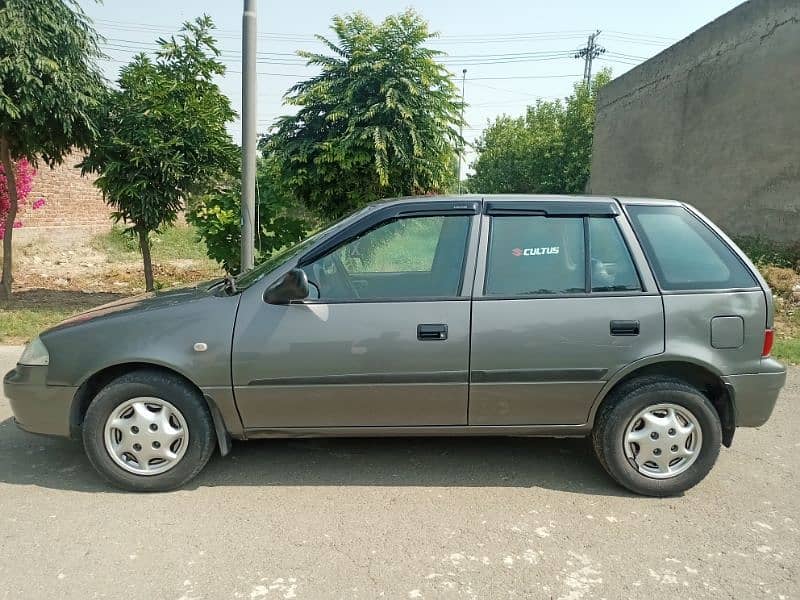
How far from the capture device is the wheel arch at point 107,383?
346 centimetres

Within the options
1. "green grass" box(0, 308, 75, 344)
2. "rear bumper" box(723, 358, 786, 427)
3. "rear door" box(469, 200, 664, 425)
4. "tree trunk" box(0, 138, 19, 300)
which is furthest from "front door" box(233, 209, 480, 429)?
"tree trunk" box(0, 138, 19, 300)

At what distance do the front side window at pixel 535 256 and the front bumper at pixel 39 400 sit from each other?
2.53 m

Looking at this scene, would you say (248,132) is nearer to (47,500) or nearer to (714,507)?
(47,500)

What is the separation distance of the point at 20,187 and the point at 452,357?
13.9 meters

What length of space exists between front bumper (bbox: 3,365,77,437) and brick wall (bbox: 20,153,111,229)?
13371 millimetres

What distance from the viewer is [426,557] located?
2889 mm

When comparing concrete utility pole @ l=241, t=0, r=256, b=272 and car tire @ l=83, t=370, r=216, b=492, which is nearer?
car tire @ l=83, t=370, r=216, b=492

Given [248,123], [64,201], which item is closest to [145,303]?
[248,123]

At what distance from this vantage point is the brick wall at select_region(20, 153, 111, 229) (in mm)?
15594

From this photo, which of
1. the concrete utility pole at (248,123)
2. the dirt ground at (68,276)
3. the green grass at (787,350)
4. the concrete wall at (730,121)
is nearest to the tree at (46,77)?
the dirt ground at (68,276)

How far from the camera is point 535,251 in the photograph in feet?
11.8

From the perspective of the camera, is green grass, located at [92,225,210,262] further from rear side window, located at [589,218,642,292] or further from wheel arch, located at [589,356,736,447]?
wheel arch, located at [589,356,736,447]

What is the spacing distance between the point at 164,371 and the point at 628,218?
288 cm

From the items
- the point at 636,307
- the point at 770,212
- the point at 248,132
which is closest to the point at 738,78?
the point at 770,212
